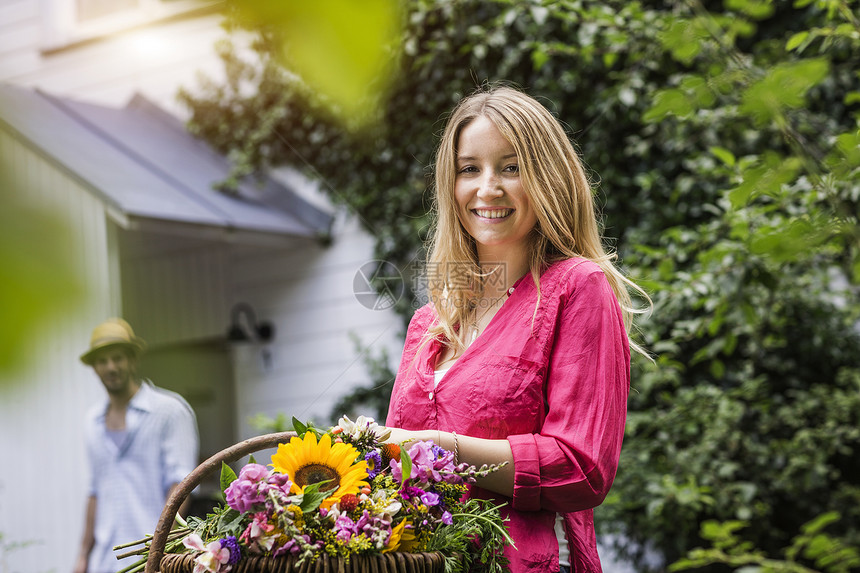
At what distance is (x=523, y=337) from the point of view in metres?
1.27

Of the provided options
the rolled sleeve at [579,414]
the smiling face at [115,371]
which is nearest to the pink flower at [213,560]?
the rolled sleeve at [579,414]

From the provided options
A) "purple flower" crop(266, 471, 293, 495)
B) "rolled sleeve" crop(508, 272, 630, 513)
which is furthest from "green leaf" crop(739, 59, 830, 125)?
"purple flower" crop(266, 471, 293, 495)

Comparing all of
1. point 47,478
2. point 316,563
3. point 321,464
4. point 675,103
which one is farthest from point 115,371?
point 675,103

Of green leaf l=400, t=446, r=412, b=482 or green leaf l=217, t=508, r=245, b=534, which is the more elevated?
green leaf l=400, t=446, r=412, b=482

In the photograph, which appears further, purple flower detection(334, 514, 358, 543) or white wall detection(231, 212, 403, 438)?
white wall detection(231, 212, 403, 438)

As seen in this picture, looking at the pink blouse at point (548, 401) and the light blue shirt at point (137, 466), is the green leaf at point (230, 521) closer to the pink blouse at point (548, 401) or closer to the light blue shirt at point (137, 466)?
the pink blouse at point (548, 401)

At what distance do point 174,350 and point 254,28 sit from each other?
4.95m

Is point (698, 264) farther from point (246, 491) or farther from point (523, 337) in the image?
point (246, 491)

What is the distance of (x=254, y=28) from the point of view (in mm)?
516

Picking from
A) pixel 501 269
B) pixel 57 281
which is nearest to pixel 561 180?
pixel 501 269

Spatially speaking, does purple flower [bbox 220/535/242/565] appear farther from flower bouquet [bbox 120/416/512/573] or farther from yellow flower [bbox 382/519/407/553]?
yellow flower [bbox 382/519/407/553]

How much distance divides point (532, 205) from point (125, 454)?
2.35m

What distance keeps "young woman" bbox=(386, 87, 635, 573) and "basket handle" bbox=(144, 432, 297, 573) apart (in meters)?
0.20

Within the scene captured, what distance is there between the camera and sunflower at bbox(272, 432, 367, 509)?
3.44 feet
